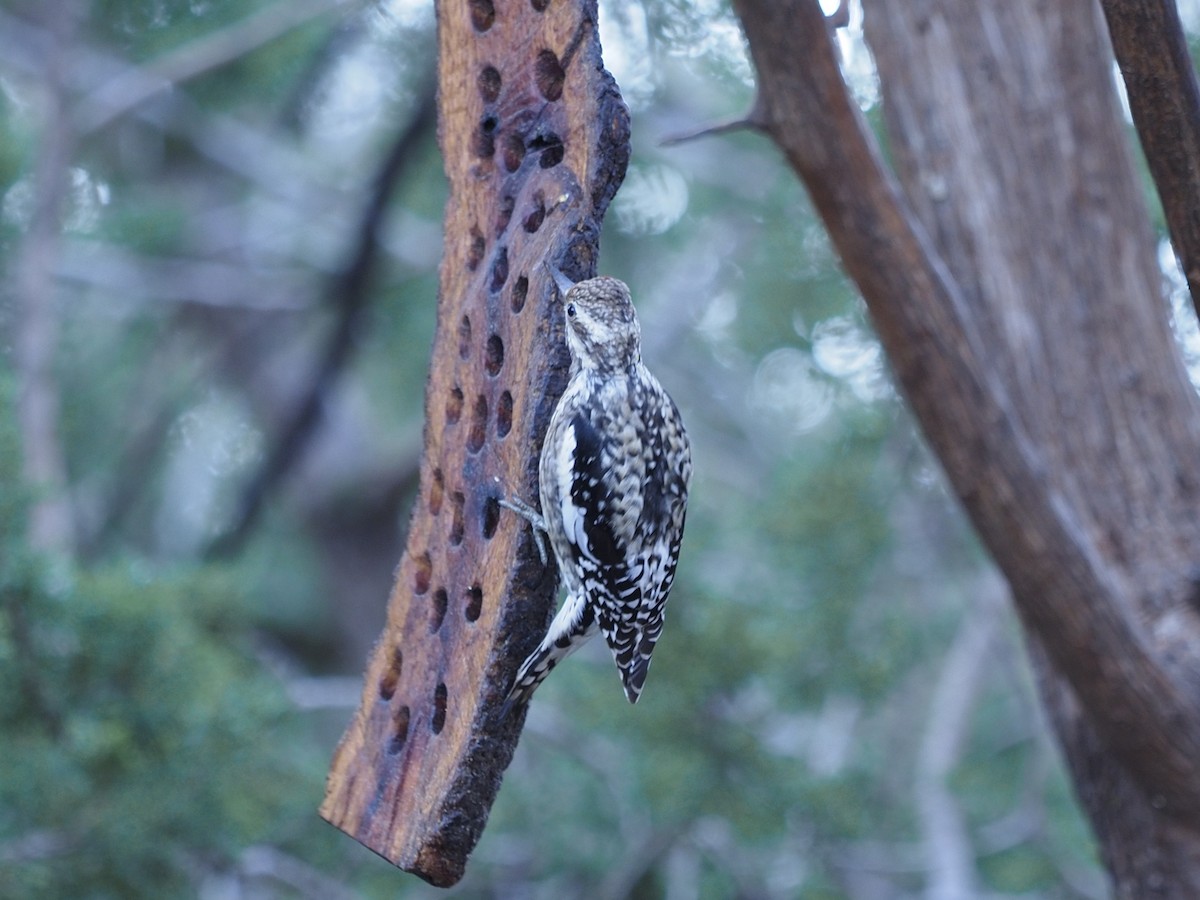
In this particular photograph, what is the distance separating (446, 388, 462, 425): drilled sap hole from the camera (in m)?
2.01

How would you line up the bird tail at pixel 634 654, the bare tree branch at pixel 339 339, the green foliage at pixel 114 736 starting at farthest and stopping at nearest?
the bare tree branch at pixel 339 339, the green foliage at pixel 114 736, the bird tail at pixel 634 654

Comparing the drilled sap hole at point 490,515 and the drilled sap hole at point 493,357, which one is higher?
the drilled sap hole at point 493,357

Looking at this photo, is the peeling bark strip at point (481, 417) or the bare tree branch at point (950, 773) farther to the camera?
the bare tree branch at point (950, 773)

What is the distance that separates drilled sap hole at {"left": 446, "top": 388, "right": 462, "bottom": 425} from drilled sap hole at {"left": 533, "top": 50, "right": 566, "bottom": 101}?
47 cm

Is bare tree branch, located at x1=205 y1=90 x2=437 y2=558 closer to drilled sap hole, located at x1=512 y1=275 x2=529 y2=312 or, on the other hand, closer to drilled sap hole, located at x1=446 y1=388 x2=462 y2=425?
drilled sap hole, located at x1=446 y1=388 x2=462 y2=425

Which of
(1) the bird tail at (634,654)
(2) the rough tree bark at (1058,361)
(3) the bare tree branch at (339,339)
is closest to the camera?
(1) the bird tail at (634,654)

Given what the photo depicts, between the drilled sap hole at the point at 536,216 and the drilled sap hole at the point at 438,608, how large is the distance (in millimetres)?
561

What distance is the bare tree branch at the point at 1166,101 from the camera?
1.75 metres

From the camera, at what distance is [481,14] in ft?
6.72

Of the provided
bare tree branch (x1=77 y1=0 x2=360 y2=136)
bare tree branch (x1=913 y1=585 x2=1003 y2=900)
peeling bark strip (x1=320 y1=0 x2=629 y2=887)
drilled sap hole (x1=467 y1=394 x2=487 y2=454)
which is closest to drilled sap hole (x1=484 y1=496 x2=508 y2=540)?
peeling bark strip (x1=320 y1=0 x2=629 y2=887)

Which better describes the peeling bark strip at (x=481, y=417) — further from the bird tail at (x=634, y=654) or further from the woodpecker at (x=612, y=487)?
the bird tail at (x=634, y=654)

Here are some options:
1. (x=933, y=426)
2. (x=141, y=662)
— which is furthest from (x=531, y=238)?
(x=141, y=662)

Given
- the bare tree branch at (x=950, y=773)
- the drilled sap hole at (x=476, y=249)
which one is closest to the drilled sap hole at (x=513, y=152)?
the drilled sap hole at (x=476, y=249)

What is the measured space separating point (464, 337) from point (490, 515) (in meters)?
0.30
